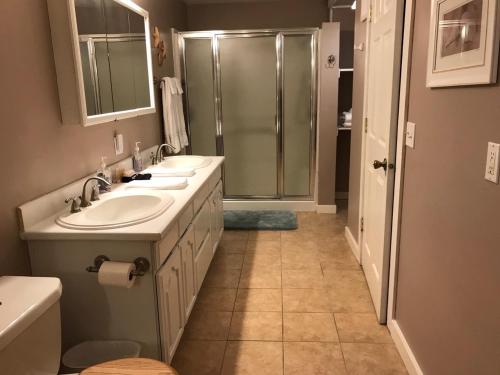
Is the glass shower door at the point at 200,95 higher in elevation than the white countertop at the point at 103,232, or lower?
higher


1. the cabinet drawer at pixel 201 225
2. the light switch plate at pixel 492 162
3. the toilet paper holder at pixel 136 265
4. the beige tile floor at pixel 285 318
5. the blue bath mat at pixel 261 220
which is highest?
the light switch plate at pixel 492 162

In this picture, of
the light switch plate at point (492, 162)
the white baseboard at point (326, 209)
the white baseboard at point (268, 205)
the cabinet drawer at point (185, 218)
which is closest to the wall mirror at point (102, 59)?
the cabinet drawer at point (185, 218)

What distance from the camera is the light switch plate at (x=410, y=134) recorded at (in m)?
1.88

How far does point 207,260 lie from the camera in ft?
9.27

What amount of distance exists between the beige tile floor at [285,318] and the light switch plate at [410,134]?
1099 millimetres

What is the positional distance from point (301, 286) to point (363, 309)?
48cm

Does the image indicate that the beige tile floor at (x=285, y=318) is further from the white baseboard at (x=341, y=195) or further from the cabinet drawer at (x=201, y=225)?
the white baseboard at (x=341, y=195)

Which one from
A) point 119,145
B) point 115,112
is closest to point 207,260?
point 119,145

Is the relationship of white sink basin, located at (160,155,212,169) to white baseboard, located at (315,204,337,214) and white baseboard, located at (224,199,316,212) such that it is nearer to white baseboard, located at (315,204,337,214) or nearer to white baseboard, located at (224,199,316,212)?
white baseboard, located at (224,199,316,212)

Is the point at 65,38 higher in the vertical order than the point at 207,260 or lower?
higher

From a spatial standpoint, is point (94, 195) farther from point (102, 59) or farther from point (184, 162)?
point (184, 162)

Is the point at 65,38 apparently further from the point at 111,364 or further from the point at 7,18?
the point at 111,364

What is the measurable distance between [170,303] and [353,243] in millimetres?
1975

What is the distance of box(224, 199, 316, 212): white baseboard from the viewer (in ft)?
15.0
